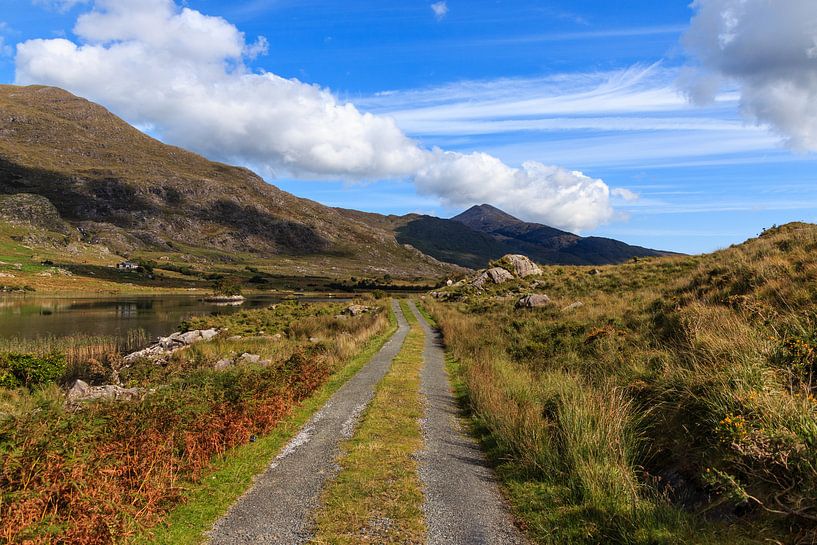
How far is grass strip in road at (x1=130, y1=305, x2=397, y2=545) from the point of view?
252 inches

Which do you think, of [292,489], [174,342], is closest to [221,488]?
[292,489]

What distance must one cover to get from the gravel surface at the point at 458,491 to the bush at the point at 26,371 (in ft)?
63.7

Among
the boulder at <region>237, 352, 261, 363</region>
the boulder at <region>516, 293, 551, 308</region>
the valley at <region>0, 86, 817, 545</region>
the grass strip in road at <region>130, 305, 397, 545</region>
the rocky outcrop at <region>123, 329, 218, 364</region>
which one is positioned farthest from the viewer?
the boulder at <region>516, 293, 551, 308</region>

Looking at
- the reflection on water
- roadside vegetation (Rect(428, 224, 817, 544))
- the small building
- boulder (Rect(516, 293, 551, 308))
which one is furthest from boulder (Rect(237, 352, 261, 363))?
the small building

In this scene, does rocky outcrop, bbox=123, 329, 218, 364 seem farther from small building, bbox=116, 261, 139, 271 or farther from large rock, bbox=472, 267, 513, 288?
small building, bbox=116, 261, 139, 271

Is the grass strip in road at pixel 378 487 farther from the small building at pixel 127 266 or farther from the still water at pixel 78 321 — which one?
the small building at pixel 127 266

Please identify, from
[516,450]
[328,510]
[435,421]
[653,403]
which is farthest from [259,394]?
[653,403]

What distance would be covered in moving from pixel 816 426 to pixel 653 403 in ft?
13.4

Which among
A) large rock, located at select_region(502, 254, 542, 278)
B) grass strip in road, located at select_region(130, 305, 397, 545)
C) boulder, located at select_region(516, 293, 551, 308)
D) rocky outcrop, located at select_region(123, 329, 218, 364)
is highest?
large rock, located at select_region(502, 254, 542, 278)

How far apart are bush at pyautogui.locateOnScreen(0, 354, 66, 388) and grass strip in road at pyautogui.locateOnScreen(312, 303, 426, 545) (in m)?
17.7

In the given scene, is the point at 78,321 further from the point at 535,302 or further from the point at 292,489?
the point at 292,489

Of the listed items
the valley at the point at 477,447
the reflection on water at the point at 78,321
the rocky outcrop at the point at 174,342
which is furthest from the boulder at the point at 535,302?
the reflection on water at the point at 78,321

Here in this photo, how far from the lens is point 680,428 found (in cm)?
873

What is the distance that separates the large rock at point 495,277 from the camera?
57438 mm
